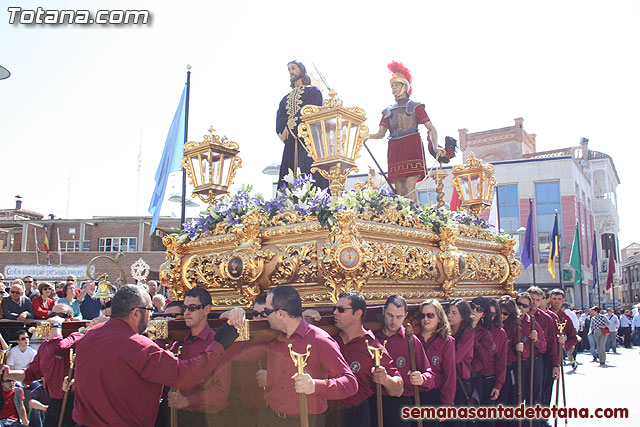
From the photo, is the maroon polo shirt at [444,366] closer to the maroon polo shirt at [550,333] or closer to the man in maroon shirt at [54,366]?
the man in maroon shirt at [54,366]

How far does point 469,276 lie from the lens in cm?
743

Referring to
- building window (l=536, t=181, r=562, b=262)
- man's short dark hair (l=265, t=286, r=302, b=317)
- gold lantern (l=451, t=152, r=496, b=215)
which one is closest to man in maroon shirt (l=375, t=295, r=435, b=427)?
man's short dark hair (l=265, t=286, r=302, b=317)

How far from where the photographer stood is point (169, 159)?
38.0 ft

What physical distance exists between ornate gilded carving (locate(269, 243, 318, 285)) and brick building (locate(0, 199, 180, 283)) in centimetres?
3052

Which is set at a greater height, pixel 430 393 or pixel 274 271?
pixel 274 271

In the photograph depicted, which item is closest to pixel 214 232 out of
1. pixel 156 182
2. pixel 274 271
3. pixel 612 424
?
pixel 274 271

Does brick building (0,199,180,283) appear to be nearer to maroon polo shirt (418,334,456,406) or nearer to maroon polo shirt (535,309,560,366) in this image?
maroon polo shirt (535,309,560,366)

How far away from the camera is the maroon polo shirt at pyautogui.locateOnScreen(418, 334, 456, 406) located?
190 inches

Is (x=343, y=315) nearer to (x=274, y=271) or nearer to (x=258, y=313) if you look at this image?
(x=258, y=313)

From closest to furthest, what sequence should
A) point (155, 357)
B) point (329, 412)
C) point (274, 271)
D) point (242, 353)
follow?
1. point (155, 357)
2. point (242, 353)
3. point (329, 412)
4. point (274, 271)

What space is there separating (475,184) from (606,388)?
6.21 metres

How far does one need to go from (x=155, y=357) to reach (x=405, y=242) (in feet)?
11.2

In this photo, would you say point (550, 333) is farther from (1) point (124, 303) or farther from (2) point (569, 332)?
(1) point (124, 303)

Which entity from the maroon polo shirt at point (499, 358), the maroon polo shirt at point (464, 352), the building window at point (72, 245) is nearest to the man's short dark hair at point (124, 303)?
the maroon polo shirt at point (464, 352)
